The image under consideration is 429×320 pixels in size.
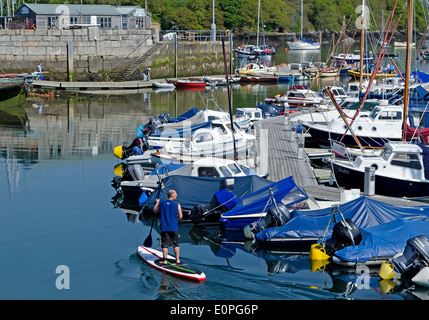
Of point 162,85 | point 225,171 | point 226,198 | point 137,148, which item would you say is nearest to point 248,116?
point 137,148

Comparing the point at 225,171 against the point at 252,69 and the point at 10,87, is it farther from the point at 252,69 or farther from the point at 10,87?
the point at 252,69

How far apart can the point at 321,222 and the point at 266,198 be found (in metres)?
2.42

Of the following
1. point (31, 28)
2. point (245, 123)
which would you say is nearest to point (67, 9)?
point (31, 28)

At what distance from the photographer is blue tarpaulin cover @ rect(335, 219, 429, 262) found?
17828 millimetres

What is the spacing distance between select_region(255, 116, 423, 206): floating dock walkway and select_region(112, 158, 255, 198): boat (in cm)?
202

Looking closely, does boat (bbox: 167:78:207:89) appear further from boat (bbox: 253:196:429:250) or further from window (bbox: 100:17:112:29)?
boat (bbox: 253:196:429:250)

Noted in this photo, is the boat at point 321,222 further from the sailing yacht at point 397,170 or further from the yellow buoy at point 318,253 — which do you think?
the sailing yacht at point 397,170

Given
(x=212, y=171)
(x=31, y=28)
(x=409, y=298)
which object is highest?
(x=31, y=28)

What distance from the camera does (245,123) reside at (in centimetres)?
3803

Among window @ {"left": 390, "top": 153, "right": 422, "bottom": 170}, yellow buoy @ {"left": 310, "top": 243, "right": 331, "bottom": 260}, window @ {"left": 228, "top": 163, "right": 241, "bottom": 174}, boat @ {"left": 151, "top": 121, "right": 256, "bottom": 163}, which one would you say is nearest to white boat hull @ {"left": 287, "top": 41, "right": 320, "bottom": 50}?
boat @ {"left": 151, "top": 121, "right": 256, "bottom": 163}

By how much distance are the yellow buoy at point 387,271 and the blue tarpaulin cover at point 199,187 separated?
253 inches

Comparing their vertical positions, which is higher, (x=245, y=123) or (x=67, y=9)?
(x=67, y=9)
